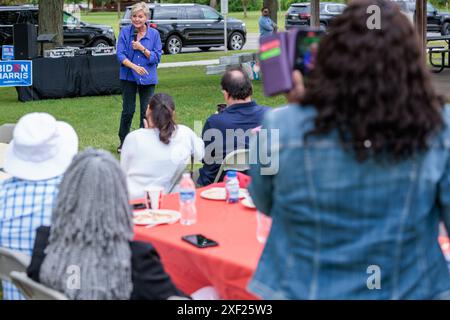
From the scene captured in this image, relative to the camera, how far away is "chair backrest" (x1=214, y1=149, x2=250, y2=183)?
4.98m

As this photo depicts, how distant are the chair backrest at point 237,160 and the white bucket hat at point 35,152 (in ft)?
5.58

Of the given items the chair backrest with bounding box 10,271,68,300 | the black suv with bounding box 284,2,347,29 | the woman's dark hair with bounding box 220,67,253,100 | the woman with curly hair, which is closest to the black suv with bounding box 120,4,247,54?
the black suv with bounding box 284,2,347,29

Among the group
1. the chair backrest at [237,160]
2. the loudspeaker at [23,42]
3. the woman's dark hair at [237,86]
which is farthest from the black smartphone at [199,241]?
the loudspeaker at [23,42]

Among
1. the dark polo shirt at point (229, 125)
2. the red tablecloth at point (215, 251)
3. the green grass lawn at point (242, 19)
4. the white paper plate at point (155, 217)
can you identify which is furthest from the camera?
the green grass lawn at point (242, 19)

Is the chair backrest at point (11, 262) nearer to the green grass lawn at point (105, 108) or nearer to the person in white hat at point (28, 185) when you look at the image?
the person in white hat at point (28, 185)

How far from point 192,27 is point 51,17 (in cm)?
1012

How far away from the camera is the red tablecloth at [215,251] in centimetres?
310

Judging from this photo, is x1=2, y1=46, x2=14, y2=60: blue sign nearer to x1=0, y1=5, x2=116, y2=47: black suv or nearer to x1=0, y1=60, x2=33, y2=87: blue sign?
x1=0, y1=60, x2=33, y2=87: blue sign

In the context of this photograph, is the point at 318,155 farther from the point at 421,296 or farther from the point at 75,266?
the point at 75,266

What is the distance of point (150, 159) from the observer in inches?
188

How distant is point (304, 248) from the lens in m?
2.17

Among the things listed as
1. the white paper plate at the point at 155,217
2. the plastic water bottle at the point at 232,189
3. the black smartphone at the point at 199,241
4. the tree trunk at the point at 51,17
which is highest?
the tree trunk at the point at 51,17

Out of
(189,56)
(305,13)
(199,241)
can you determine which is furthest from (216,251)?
(305,13)

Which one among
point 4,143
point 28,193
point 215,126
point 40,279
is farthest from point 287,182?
point 4,143
